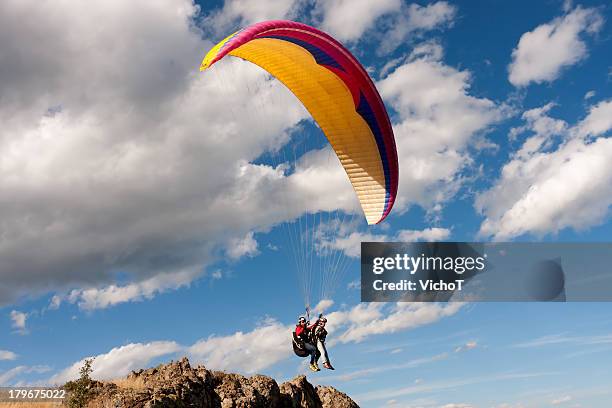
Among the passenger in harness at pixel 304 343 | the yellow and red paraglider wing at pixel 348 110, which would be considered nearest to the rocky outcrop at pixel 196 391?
the passenger in harness at pixel 304 343

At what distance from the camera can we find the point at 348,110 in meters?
24.0

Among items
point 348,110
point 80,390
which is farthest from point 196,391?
point 348,110

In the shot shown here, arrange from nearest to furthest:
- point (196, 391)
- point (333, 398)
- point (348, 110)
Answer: point (196, 391)
point (348, 110)
point (333, 398)

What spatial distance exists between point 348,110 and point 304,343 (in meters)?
8.57

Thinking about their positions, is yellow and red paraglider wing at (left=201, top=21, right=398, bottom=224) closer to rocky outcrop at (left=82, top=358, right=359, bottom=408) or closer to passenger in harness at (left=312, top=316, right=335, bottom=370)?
passenger in harness at (left=312, top=316, right=335, bottom=370)

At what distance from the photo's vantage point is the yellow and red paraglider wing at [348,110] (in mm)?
22812

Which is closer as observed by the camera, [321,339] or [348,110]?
[321,339]

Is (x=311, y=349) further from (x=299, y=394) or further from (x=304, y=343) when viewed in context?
(x=299, y=394)

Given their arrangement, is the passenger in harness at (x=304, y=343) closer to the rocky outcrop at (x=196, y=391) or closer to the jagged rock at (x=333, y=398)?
the rocky outcrop at (x=196, y=391)

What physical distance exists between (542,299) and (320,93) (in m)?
14.0

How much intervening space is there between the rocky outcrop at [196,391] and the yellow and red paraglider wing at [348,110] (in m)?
7.10

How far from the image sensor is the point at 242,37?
17875 millimetres

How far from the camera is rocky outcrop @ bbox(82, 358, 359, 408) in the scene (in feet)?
59.4

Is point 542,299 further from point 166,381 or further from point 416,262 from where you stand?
point 166,381
